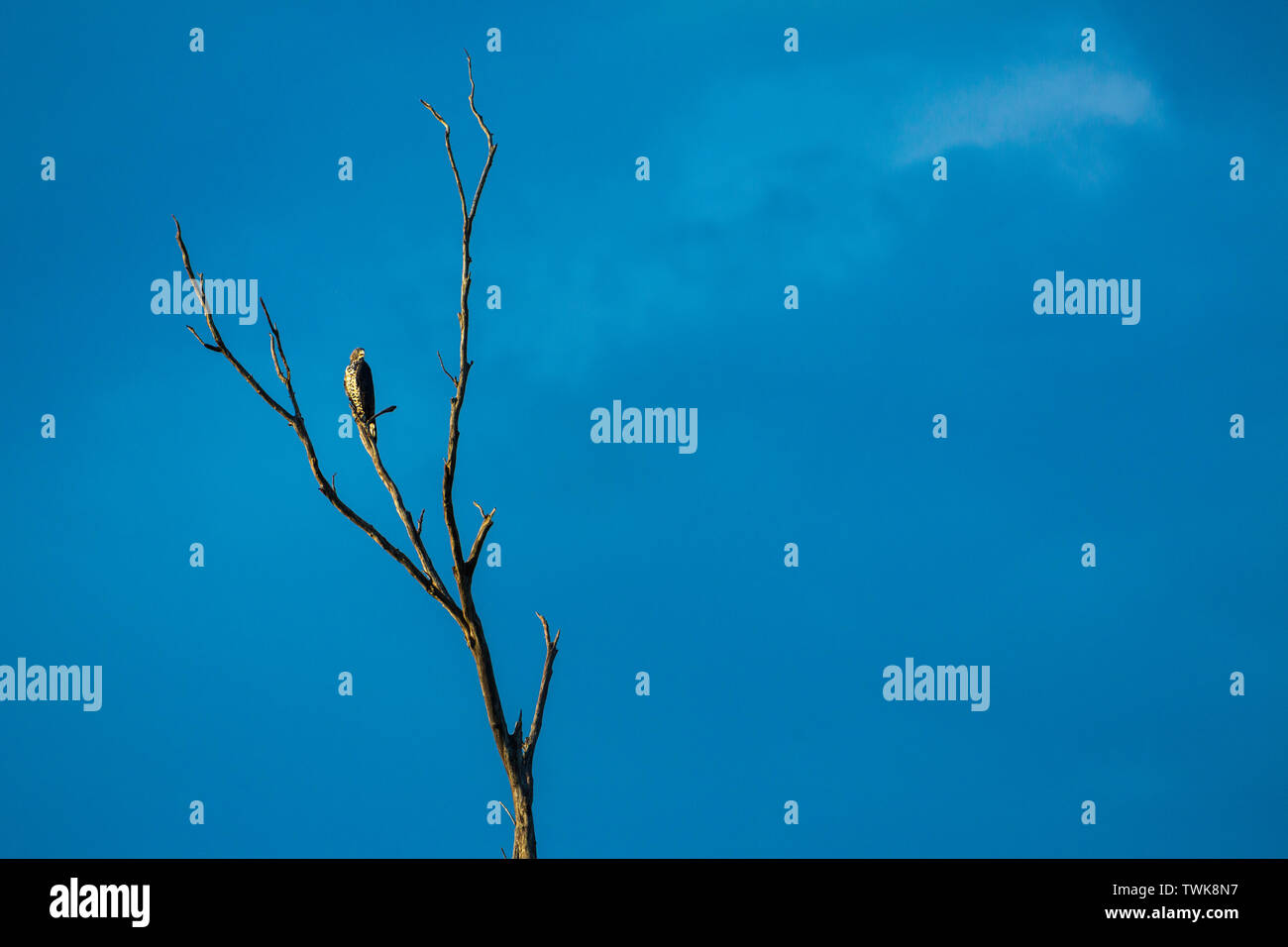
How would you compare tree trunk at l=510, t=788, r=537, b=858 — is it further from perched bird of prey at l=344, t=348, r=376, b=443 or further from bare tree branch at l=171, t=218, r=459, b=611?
perched bird of prey at l=344, t=348, r=376, b=443

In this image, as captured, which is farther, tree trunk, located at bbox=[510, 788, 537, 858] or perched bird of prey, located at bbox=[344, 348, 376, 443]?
perched bird of prey, located at bbox=[344, 348, 376, 443]

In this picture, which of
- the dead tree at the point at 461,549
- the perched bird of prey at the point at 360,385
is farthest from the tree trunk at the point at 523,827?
the perched bird of prey at the point at 360,385

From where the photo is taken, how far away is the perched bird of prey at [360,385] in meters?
6.52

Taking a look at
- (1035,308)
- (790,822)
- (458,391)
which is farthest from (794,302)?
(458,391)

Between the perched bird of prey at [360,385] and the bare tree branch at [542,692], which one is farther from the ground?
the perched bird of prey at [360,385]

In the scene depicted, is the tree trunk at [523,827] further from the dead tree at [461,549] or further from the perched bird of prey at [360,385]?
the perched bird of prey at [360,385]

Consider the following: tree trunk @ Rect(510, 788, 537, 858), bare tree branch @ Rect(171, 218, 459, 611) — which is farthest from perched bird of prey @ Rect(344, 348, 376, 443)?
tree trunk @ Rect(510, 788, 537, 858)

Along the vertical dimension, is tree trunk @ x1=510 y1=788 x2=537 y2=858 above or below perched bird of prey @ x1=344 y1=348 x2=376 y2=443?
below

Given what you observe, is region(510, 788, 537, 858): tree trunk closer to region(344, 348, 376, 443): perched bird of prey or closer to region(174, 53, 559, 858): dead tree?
region(174, 53, 559, 858): dead tree

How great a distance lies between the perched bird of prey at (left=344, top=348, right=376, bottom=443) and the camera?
6.52 m

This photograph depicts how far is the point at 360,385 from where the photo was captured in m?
6.77
